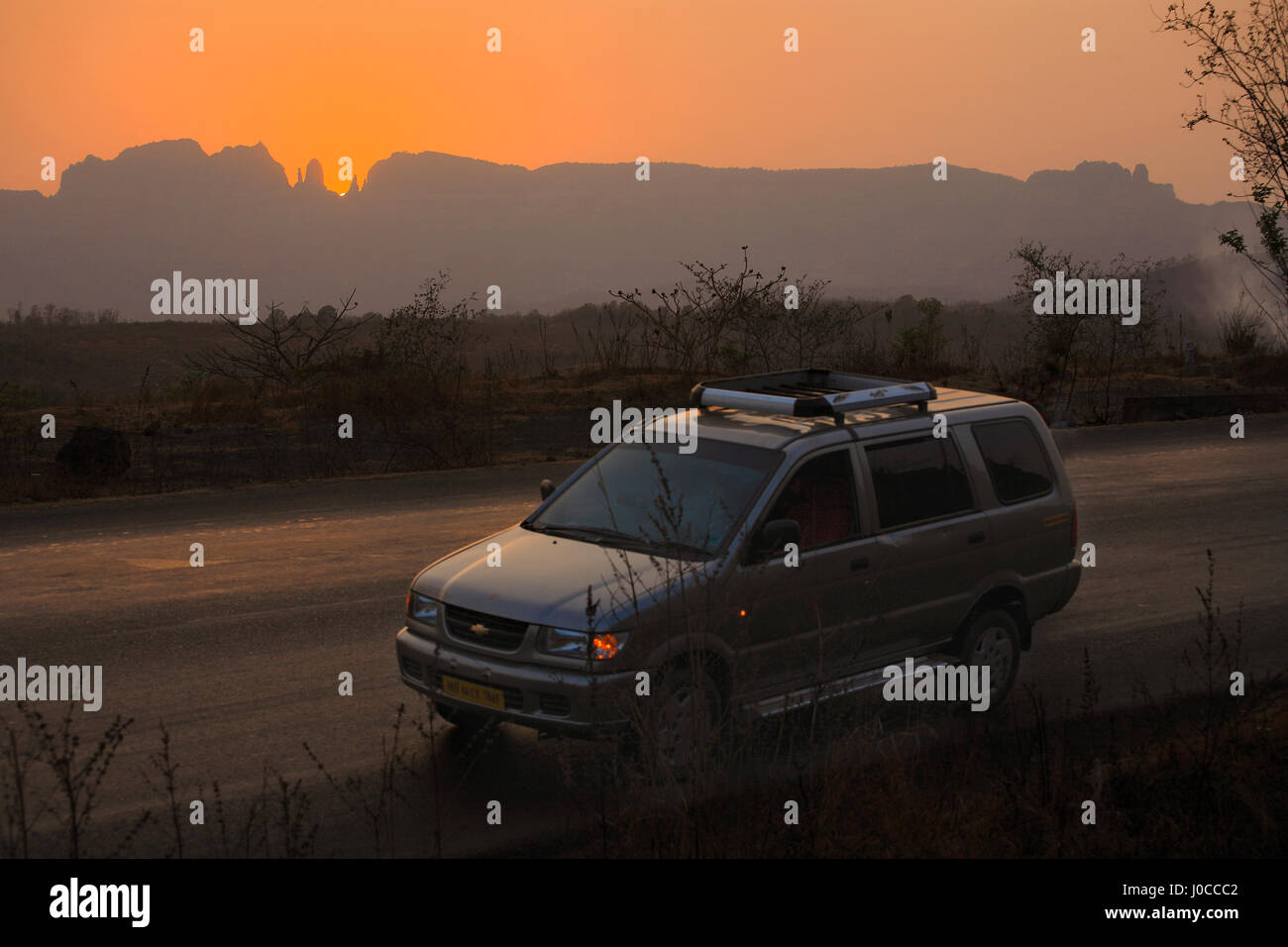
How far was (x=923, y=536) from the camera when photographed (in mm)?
7469

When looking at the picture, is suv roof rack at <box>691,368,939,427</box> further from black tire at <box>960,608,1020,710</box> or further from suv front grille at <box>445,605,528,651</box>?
suv front grille at <box>445,605,528,651</box>

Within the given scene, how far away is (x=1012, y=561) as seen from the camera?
313 inches

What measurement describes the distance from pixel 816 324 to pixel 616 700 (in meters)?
22.9

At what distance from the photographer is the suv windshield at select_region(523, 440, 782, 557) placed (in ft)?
A: 22.6

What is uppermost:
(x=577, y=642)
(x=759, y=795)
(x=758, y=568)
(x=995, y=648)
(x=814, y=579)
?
(x=758, y=568)

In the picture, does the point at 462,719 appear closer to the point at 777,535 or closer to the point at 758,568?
the point at 758,568

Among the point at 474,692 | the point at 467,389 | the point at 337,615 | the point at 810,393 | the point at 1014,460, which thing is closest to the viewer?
the point at 474,692

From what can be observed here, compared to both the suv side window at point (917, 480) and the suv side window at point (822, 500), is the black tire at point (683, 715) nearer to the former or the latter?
the suv side window at point (822, 500)

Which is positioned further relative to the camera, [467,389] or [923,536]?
[467,389]

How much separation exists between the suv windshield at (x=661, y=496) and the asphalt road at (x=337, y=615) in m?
1.32

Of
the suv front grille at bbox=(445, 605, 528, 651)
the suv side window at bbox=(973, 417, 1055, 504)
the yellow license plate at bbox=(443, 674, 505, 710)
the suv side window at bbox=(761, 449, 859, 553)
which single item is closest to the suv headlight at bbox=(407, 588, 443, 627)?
the suv front grille at bbox=(445, 605, 528, 651)

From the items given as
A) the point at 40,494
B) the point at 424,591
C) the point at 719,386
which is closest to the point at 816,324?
the point at 40,494

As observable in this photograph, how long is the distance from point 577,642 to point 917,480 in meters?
2.65

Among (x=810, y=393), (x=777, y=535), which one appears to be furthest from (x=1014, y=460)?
(x=777, y=535)
